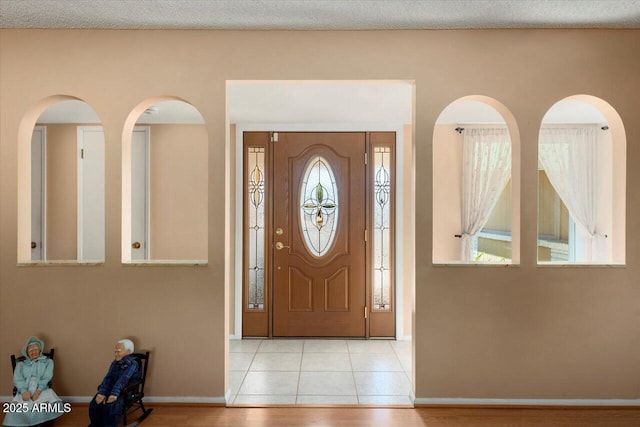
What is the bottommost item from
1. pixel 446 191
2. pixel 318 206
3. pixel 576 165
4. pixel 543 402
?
pixel 543 402

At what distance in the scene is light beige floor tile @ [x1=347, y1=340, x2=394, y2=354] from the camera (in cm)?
441

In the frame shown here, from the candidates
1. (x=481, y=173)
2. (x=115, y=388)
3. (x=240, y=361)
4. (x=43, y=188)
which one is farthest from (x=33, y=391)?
(x=481, y=173)

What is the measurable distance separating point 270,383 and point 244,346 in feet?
3.79

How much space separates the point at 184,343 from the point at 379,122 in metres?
2.94

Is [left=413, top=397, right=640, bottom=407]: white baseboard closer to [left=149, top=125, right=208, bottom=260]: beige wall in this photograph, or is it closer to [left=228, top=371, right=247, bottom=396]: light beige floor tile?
[left=228, top=371, right=247, bottom=396]: light beige floor tile

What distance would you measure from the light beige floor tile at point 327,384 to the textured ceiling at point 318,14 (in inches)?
99.9

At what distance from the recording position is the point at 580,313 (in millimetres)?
2965

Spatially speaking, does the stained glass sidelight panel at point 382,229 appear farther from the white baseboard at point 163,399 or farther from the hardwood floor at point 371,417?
the white baseboard at point 163,399

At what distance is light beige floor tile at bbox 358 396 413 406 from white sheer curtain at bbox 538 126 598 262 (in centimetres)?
285

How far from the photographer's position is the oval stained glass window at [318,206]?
481 centimetres

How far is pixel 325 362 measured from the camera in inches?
159

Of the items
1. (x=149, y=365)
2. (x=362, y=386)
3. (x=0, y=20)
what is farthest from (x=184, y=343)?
(x=0, y=20)

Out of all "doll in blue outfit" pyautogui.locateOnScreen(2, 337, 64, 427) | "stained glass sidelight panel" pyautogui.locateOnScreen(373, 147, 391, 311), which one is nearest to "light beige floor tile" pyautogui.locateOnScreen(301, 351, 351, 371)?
"stained glass sidelight panel" pyautogui.locateOnScreen(373, 147, 391, 311)

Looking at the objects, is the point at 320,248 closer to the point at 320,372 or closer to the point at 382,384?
the point at 320,372
